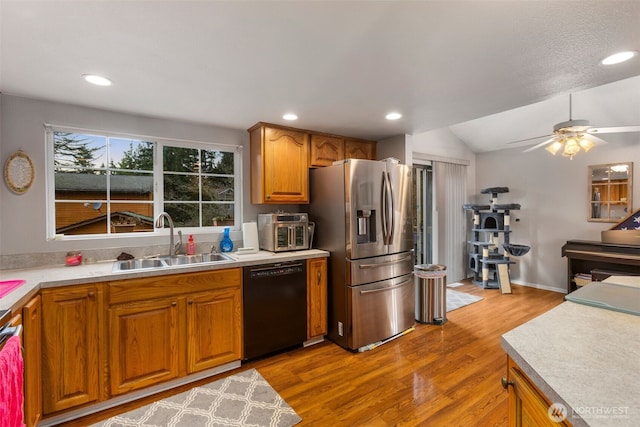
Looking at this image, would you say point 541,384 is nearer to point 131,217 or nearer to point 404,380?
point 404,380

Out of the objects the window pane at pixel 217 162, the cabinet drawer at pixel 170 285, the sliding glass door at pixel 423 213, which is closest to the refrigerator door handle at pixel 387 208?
the cabinet drawer at pixel 170 285

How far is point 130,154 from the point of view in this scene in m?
2.68

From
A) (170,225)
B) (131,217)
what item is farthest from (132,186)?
(170,225)

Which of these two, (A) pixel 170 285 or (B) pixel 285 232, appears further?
(B) pixel 285 232

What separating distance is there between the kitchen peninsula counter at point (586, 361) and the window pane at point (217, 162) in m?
2.89

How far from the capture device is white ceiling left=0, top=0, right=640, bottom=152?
1.28 m

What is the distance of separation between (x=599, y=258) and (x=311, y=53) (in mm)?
4442

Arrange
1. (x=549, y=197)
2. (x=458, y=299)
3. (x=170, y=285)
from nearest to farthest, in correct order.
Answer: (x=170, y=285)
(x=458, y=299)
(x=549, y=197)

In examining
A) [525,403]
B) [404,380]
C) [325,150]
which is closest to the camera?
[525,403]

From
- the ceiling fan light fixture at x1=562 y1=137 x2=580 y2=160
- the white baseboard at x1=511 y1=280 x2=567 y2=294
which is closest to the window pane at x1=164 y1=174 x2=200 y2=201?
the ceiling fan light fixture at x1=562 y1=137 x2=580 y2=160

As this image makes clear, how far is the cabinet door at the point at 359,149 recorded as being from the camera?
3.52 metres

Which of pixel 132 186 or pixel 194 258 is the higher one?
pixel 132 186

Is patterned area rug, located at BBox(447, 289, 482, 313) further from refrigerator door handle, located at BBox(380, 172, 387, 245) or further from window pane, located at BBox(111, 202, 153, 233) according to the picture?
window pane, located at BBox(111, 202, 153, 233)

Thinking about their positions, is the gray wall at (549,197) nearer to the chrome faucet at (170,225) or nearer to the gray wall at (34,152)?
the chrome faucet at (170,225)
